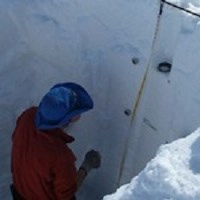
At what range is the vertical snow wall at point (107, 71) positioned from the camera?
7.00 ft

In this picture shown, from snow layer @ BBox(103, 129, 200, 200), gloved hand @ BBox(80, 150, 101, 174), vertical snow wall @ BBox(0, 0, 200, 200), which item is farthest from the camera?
gloved hand @ BBox(80, 150, 101, 174)

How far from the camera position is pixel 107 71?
96.9 inches

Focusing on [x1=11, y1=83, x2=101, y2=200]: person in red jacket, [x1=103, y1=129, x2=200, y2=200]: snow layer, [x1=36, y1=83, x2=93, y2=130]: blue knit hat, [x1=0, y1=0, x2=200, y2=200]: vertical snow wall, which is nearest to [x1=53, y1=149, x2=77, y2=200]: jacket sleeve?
[x1=11, y1=83, x2=101, y2=200]: person in red jacket

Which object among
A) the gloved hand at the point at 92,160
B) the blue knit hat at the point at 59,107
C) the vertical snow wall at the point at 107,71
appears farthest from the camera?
the gloved hand at the point at 92,160

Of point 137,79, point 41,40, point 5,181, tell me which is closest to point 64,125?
point 137,79

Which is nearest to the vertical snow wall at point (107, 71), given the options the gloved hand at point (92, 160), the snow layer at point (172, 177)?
the gloved hand at point (92, 160)

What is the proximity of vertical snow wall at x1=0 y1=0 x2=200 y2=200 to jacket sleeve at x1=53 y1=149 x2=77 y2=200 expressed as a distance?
272 mm

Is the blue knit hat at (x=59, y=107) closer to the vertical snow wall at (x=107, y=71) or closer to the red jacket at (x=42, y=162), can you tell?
the red jacket at (x=42, y=162)

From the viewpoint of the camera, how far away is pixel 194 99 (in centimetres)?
206

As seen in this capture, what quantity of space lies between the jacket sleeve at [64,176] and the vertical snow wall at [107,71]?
272 millimetres

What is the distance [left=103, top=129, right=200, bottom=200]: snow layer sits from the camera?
1252 mm

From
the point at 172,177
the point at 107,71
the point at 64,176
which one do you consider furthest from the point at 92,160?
the point at 172,177

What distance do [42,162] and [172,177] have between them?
3.73 ft

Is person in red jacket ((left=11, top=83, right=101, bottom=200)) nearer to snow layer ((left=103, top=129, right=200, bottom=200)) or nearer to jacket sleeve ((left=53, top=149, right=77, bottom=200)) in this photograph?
jacket sleeve ((left=53, top=149, right=77, bottom=200))
